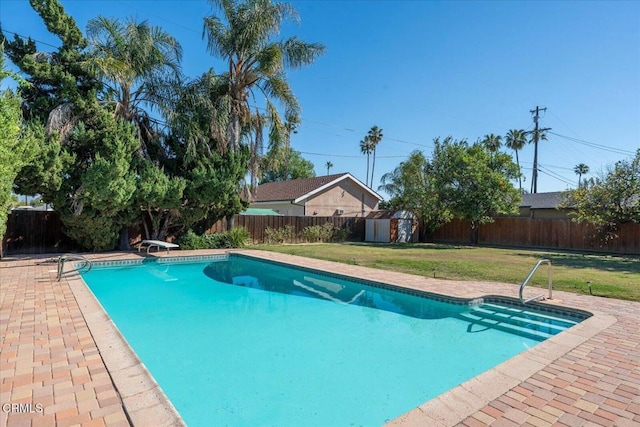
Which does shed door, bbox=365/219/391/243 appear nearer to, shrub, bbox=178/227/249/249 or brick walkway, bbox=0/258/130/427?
shrub, bbox=178/227/249/249

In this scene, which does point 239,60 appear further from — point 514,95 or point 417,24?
point 514,95

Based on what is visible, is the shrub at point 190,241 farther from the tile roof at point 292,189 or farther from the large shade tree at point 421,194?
the large shade tree at point 421,194

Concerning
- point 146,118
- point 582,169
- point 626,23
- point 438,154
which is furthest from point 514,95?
point 582,169

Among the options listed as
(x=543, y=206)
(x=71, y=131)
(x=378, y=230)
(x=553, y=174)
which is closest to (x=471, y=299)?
(x=71, y=131)

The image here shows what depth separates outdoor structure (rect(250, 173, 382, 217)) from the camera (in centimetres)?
2819

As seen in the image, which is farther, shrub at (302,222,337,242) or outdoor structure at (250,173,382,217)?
outdoor structure at (250,173,382,217)

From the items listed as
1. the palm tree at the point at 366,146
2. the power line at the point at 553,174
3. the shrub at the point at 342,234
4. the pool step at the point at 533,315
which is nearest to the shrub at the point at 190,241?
the shrub at the point at 342,234

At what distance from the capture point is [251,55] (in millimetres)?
17141

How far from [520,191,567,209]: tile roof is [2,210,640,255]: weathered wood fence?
597 cm

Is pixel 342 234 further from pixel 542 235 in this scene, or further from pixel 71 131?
pixel 71 131

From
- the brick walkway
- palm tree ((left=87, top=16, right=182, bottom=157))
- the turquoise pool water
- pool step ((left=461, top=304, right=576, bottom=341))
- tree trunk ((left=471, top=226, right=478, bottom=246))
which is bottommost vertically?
the turquoise pool water

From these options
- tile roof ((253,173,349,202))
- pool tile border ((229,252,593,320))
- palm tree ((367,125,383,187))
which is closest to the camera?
pool tile border ((229,252,593,320))

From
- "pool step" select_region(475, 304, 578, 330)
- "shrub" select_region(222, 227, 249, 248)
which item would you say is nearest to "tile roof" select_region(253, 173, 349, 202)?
"shrub" select_region(222, 227, 249, 248)

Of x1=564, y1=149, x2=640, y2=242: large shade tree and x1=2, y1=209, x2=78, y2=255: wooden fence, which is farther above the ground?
x1=564, y1=149, x2=640, y2=242: large shade tree
